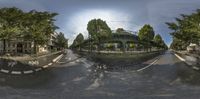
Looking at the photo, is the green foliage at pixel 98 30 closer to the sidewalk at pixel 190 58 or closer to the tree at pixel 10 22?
the tree at pixel 10 22

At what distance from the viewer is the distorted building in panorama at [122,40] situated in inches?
102

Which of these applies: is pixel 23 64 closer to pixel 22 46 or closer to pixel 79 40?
pixel 22 46

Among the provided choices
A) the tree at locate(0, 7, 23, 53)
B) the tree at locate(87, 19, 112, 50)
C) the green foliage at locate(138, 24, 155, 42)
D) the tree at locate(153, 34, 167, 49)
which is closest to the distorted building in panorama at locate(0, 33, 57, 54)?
the tree at locate(0, 7, 23, 53)

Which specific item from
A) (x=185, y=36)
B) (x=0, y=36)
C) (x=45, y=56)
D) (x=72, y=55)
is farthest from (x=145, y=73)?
(x=0, y=36)

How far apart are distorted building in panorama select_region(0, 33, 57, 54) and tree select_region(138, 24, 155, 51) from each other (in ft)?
2.86

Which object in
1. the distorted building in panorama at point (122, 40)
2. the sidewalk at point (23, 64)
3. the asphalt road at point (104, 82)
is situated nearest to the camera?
the distorted building in panorama at point (122, 40)

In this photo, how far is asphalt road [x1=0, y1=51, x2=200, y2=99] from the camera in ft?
9.15

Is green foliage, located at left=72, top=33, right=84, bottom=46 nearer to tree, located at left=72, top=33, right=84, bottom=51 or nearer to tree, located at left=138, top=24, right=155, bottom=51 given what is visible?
tree, located at left=72, top=33, right=84, bottom=51

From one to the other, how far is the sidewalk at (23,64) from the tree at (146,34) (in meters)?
0.92

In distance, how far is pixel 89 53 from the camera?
118 inches

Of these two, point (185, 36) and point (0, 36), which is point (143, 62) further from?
point (0, 36)

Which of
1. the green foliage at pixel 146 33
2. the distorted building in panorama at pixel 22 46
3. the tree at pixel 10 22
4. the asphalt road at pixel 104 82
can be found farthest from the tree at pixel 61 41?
the green foliage at pixel 146 33

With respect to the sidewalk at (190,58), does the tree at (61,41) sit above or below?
above

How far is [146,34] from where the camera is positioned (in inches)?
107
